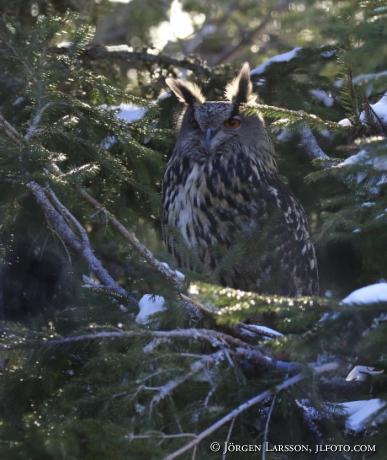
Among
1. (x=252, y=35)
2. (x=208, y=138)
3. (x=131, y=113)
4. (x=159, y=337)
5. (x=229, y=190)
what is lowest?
(x=159, y=337)

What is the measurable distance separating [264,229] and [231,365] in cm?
67

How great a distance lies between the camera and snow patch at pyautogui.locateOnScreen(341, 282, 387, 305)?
1.95 metres

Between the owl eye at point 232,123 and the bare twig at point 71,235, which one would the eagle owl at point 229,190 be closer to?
the owl eye at point 232,123

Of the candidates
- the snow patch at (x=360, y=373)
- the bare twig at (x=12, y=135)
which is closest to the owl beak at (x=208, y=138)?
the bare twig at (x=12, y=135)

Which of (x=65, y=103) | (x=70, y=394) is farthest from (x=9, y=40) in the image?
(x=70, y=394)

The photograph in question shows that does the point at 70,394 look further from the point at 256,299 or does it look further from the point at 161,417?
the point at 256,299

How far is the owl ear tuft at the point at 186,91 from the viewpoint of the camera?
172 inches

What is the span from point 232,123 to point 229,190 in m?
0.59

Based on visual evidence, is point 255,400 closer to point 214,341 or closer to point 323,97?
point 214,341

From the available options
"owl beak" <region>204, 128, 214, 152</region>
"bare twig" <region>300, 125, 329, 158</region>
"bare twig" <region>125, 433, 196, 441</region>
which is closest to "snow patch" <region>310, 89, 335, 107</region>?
"bare twig" <region>300, 125, 329, 158</region>

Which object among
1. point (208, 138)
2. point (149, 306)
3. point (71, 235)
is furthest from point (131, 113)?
point (149, 306)

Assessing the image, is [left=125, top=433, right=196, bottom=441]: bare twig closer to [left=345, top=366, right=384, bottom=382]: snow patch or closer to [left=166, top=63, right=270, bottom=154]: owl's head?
[left=345, top=366, right=384, bottom=382]: snow patch

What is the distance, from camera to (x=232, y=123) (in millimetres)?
4133

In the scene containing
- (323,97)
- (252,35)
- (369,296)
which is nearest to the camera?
(369,296)
